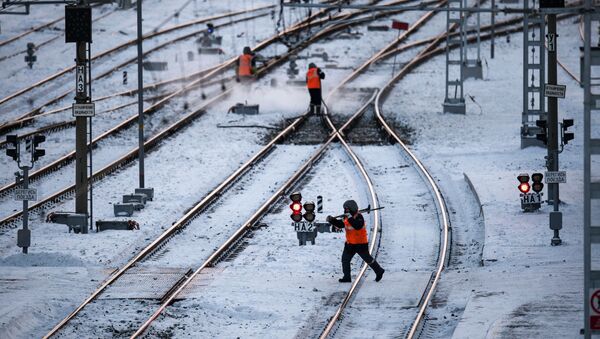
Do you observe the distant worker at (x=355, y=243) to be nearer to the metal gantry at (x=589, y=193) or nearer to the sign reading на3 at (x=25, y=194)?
the sign reading на3 at (x=25, y=194)

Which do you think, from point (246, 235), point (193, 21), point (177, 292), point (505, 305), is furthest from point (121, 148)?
point (193, 21)

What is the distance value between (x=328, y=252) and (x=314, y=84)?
16169 mm

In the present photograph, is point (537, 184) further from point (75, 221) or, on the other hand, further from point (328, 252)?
point (75, 221)

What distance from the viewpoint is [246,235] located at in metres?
27.1

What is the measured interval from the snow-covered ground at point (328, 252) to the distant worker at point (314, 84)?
1663 millimetres

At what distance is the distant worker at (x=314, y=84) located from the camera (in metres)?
41.2

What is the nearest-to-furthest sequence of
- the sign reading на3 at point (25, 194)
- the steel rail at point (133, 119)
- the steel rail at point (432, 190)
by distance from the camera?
the steel rail at point (432, 190) < the sign reading на3 at point (25, 194) < the steel rail at point (133, 119)

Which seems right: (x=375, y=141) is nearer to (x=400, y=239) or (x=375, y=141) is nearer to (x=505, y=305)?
(x=400, y=239)

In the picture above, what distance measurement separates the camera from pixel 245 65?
4631 cm

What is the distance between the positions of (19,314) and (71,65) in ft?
98.3

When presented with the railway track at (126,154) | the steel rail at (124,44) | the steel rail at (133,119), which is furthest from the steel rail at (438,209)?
the steel rail at (124,44)

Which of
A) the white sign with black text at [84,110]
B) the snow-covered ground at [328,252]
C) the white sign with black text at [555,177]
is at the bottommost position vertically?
the snow-covered ground at [328,252]

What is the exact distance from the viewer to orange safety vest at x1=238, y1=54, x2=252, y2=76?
46.2m

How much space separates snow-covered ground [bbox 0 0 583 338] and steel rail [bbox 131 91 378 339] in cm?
22
